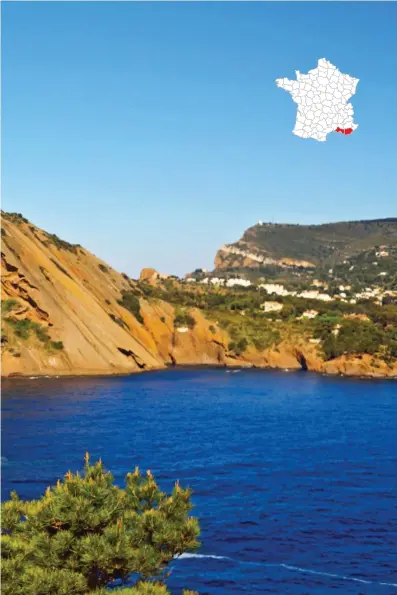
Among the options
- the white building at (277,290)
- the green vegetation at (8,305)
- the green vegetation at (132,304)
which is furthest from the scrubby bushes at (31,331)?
the white building at (277,290)

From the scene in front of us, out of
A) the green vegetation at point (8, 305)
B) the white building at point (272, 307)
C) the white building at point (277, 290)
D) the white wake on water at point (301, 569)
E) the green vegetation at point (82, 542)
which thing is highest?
the white building at point (277, 290)

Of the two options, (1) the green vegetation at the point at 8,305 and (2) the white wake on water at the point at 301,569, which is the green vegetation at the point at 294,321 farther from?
(2) the white wake on water at the point at 301,569

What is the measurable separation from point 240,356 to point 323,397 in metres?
41.3

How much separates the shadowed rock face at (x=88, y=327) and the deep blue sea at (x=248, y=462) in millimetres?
6037

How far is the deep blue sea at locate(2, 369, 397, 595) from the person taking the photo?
32.1m

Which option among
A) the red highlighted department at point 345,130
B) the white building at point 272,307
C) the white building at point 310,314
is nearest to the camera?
the red highlighted department at point 345,130

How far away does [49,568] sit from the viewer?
14.9 metres

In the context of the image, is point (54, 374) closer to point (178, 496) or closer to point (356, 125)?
point (178, 496)

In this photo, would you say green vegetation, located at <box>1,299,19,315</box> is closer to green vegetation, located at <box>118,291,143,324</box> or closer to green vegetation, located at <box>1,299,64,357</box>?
green vegetation, located at <box>1,299,64,357</box>

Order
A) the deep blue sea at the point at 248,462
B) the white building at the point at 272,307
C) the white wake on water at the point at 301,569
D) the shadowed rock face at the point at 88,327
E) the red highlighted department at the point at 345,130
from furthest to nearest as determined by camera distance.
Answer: the white building at the point at 272,307
the shadowed rock face at the point at 88,327
the deep blue sea at the point at 248,462
the white wake on water at the point at 301,569
the red highlighted department at the point at 345,130

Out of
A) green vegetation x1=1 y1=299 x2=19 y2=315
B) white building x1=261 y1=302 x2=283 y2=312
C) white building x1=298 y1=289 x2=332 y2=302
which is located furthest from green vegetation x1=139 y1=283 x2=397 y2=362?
green vegetation x1=1 y1=299 x2=19 y2=315

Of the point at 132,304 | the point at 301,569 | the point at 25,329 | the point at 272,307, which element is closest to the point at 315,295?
the point at 272,307

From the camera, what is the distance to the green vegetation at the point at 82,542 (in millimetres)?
14617

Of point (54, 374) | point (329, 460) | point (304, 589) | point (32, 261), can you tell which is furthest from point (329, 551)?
point (32, 261)
